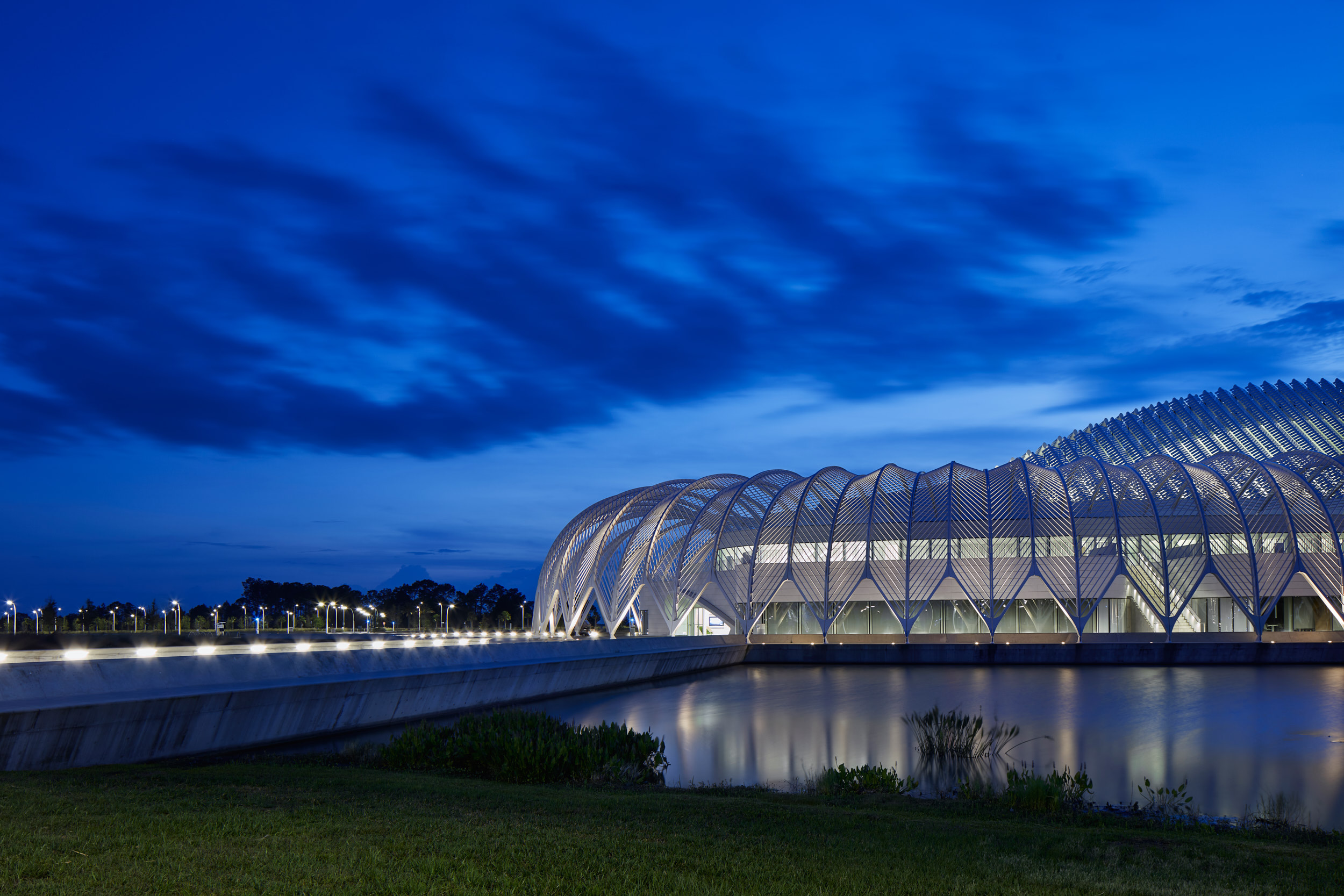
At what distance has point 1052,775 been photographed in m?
13.8

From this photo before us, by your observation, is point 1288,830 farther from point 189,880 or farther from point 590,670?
point 590,670

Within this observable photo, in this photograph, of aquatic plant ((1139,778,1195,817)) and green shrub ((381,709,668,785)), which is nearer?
aquatic plant ((1139,778,1195,817))

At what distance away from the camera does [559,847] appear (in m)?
8.96

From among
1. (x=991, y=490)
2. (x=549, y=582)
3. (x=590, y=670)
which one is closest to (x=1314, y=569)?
(x=991, y=490)

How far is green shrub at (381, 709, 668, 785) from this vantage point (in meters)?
14.9

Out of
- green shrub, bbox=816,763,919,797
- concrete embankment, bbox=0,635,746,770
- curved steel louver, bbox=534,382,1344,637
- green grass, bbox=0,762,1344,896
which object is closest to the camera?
green grass, bbox=0,762,1344,896

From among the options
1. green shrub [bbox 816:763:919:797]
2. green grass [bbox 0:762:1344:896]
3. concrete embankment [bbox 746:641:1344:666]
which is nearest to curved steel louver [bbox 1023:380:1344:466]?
concrete embankment [bbox 746:641:1344:666]

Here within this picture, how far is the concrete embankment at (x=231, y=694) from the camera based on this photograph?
49.0ft

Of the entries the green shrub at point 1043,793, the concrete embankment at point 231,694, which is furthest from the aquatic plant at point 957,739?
the concrete embankment at point 231,694

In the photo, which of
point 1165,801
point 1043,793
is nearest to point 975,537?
point 1165,801

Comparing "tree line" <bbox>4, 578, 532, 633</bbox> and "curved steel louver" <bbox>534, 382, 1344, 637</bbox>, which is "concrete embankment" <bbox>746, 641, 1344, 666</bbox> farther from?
"tree line" <bbox>4, 578, 532, 633</bbox>

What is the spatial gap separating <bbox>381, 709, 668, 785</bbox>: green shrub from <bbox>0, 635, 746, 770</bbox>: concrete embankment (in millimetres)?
3650

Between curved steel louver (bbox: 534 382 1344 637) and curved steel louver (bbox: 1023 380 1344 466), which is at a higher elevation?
curved steel louver (bbox: 1023 380 1344 466)

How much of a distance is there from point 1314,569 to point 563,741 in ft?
150
